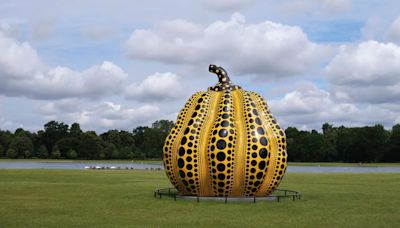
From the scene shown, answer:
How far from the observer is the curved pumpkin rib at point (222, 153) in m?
23.6

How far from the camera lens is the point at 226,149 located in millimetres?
23594

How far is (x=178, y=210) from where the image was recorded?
21016 mm

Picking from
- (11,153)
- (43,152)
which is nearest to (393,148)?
(43,152)

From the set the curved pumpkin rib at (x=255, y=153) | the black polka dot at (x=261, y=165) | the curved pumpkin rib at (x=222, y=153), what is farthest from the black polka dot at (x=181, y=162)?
the black polka dot at (x=261, y=165)

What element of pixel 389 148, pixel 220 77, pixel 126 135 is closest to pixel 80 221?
pixel 220 77

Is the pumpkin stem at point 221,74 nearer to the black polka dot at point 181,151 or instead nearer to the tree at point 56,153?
the black polka dot at point 181,151

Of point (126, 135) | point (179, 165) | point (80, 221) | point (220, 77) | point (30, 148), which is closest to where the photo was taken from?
point (80, 221)

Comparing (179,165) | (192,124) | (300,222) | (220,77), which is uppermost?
(220,77)

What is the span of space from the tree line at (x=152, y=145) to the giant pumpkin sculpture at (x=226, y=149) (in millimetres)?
99631

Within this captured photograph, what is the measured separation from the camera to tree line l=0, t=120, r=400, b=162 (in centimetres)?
12138

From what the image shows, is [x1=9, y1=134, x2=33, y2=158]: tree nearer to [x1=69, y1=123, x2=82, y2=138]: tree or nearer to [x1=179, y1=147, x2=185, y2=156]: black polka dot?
[x1=69, y1=123, x2=82, y2=138]: tree

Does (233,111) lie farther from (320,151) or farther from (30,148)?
(30,148)

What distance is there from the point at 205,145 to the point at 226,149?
913 mm

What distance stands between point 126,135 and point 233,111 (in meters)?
122
